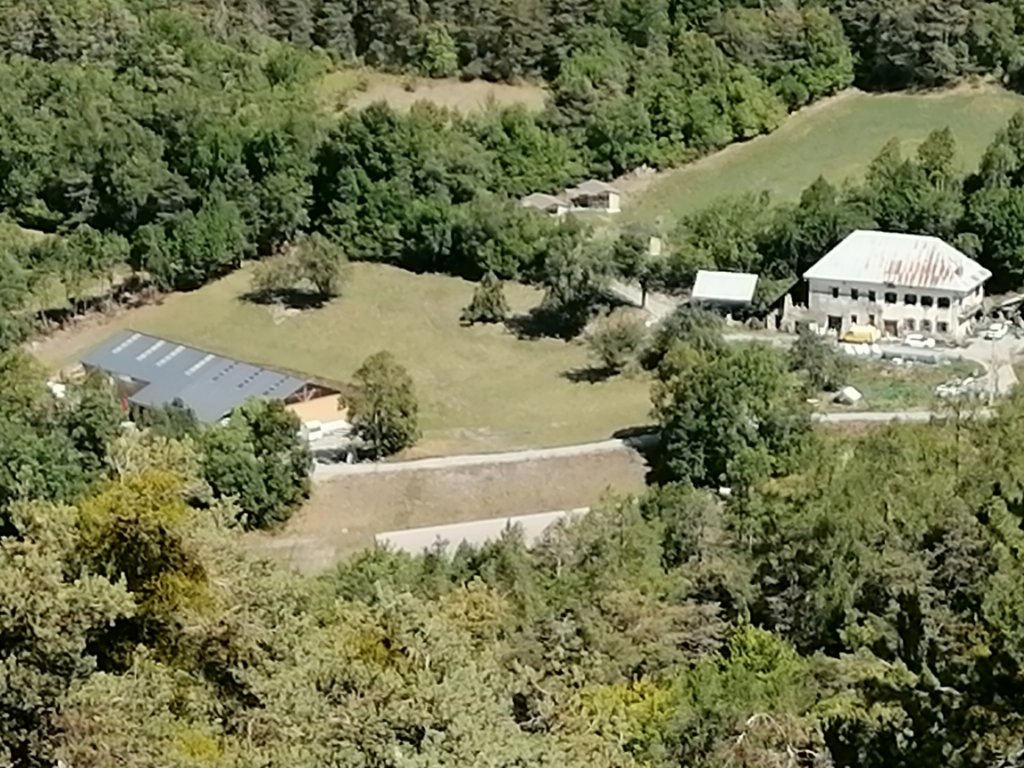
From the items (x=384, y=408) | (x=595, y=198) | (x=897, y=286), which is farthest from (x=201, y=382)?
(x=897, y=286)

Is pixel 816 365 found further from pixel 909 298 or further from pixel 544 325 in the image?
pixel 544 325

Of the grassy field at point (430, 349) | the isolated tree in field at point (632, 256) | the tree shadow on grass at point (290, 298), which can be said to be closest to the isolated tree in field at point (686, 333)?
the grassy field at point (430, 349)

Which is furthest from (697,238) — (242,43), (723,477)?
(242,43)

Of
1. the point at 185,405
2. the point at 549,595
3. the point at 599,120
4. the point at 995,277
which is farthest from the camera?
the point at 599,120

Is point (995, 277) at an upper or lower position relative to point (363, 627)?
lower

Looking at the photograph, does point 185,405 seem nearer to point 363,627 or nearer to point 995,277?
point 995,277

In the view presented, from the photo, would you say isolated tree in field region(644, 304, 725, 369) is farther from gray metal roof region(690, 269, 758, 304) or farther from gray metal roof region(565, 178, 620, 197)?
gray metal roof region(565, 178, 620, 197)

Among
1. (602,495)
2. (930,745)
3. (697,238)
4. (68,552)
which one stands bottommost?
(602,495)

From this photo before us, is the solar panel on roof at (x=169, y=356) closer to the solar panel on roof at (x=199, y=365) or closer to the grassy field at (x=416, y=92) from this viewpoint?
the solar panel on roof at (x=199, y=365)
